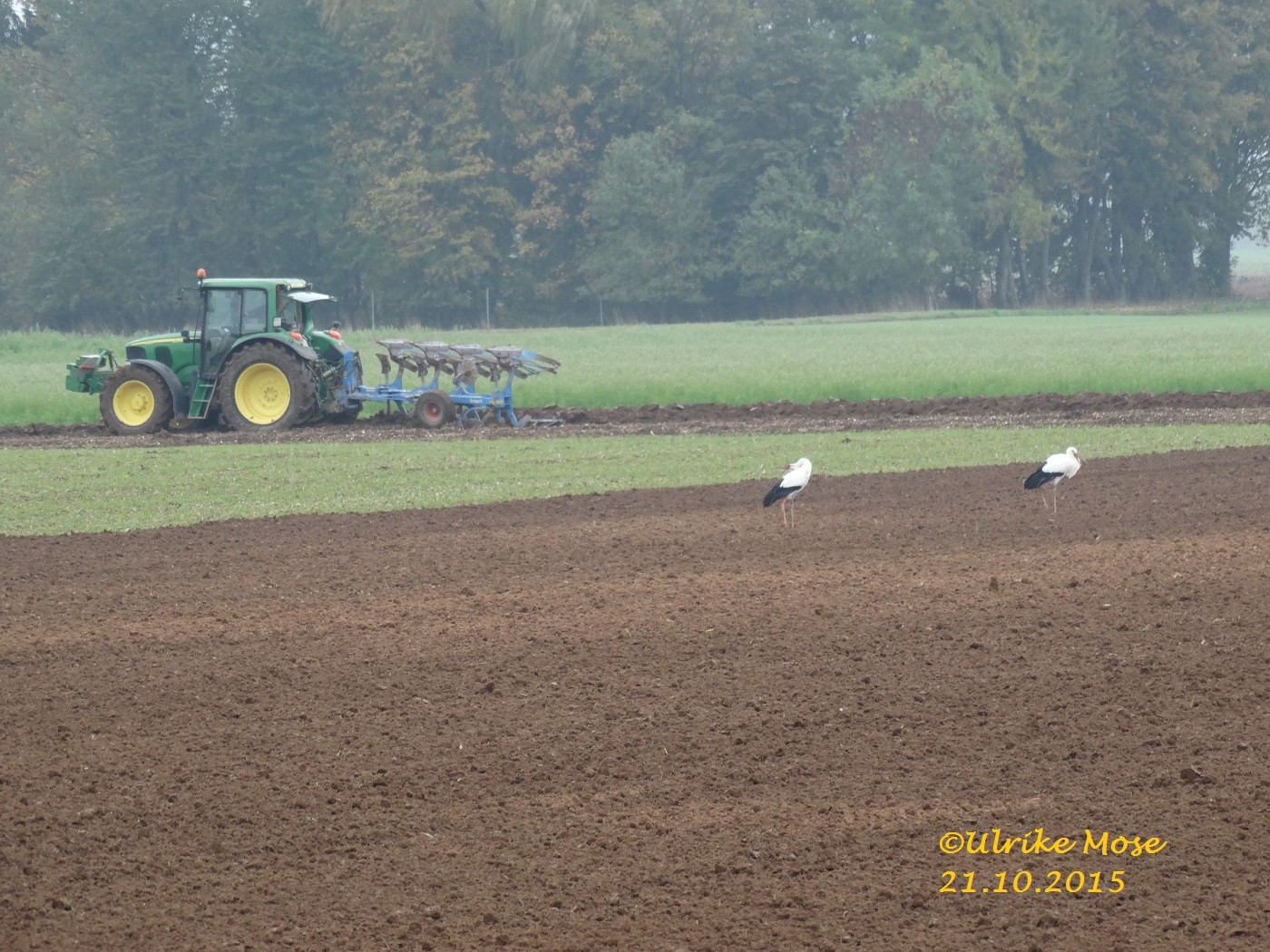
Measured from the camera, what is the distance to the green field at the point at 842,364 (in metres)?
27.4

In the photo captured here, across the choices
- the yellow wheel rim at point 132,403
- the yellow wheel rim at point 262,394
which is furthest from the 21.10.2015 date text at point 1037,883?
the yellow wheel rim at point 132,403

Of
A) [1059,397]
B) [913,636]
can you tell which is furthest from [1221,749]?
[1059,397]

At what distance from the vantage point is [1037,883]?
20.0 ft

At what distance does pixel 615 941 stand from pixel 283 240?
6955cm

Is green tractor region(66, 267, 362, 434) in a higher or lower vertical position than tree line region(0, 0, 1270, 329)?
lower

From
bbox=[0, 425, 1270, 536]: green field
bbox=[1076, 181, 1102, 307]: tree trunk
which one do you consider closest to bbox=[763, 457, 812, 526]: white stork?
bbox=[0, 425, 1270, 536]: green field

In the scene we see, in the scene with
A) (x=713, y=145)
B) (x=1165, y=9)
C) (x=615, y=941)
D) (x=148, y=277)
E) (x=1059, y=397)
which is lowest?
(x=615, y=941)

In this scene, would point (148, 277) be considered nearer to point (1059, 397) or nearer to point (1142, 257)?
point (1142, 257)

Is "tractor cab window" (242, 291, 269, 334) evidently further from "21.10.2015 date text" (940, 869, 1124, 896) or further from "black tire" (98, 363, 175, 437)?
"21.10.2015 date text" (940, 869, 1124, 896)

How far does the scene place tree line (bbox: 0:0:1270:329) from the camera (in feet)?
226

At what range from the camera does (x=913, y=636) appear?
9.66 metres

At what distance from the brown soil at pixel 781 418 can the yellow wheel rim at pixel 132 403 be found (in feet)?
1.28

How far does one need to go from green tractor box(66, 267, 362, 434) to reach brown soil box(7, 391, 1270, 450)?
39 centimetres

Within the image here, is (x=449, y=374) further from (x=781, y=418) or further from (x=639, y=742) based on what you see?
(x=639, y=742)
